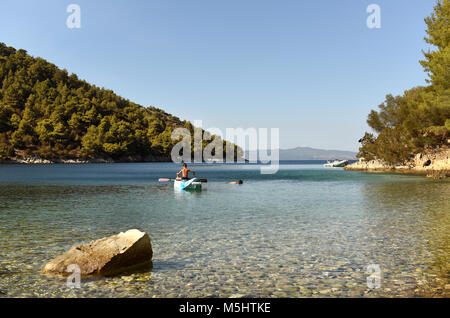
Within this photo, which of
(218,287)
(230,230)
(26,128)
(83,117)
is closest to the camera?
(218,287)

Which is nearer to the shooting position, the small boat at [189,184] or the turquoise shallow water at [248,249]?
the turquoise shallow water at [248,249]

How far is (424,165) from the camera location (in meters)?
72.9

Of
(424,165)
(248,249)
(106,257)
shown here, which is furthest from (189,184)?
(424,165)

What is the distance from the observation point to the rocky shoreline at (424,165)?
198 ft

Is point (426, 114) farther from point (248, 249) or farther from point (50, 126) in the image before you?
point (50, 126)

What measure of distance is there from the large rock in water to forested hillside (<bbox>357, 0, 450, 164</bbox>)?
40.4m

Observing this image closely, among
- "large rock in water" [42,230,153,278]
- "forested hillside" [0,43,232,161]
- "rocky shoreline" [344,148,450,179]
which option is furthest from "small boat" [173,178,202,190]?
"forested hillside" [0,43,232,161]

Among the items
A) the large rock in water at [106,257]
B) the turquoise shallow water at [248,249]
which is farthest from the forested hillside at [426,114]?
the large rock in water at [106,257]

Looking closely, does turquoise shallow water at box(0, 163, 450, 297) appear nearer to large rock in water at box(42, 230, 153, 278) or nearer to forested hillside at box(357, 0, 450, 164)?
large rock in water at box(42, 230, 153, 278)

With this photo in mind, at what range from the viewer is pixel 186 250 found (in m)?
11.7

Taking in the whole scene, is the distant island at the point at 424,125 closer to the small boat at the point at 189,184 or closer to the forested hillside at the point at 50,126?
the small boat at the point at 189,184
